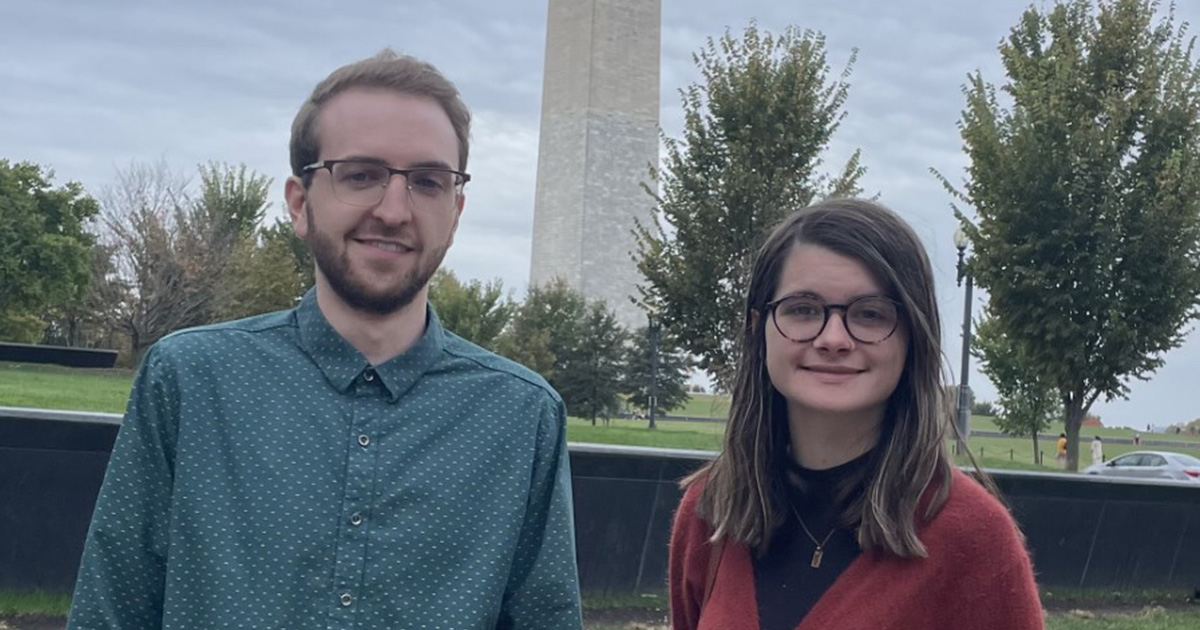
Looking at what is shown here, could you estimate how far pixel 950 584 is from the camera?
2.60m

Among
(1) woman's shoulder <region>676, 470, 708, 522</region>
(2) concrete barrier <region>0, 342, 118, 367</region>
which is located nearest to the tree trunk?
(2) concrete barrier <region>0, 342, 118, 367</region>

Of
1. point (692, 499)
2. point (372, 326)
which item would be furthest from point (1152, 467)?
point (372, 326)

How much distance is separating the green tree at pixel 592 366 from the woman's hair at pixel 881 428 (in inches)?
1639

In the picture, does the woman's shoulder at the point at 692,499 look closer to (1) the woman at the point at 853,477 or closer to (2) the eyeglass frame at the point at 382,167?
(1) the woman at the point at 853,477

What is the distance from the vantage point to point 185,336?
8.25 feet

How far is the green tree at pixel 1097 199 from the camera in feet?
61.5

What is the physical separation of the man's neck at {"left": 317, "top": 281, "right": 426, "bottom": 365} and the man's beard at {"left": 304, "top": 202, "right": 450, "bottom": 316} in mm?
17

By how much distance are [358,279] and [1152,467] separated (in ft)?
87.7

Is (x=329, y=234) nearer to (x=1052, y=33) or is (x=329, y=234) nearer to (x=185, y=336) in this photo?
(x=185, y=336)

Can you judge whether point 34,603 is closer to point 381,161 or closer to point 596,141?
point 381,161

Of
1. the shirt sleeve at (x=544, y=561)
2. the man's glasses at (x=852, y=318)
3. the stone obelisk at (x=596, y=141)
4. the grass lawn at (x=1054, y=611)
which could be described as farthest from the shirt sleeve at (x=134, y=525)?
the stone obelisk at (x=596, y=141)

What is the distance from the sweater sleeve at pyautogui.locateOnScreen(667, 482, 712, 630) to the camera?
9.75 feet

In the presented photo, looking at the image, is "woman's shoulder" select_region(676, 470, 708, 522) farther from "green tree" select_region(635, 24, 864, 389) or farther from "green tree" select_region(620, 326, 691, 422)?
"green tree" select_region(620, 326, 691, 422)

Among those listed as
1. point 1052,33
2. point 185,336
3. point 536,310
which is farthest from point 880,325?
point 536,310
